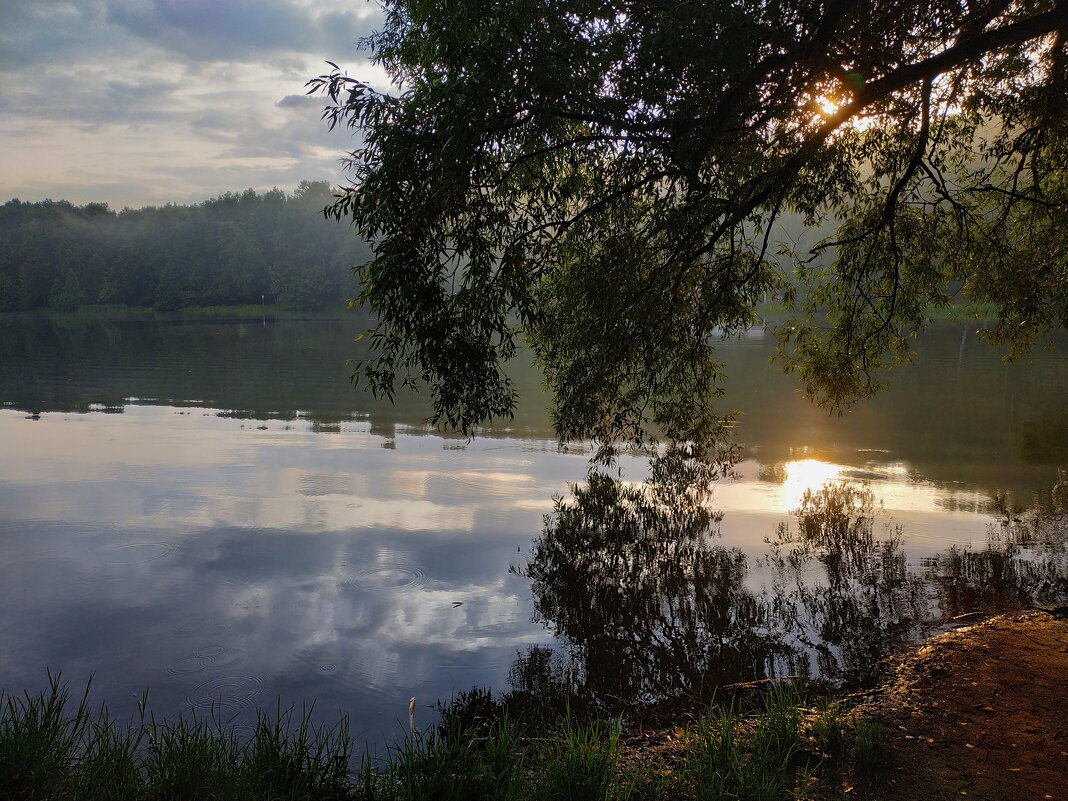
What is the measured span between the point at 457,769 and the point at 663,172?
5982 millimetres

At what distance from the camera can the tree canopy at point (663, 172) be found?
666 centimetres

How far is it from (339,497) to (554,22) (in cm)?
810

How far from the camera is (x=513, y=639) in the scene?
733 centimetres

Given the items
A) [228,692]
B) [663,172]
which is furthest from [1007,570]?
[228,692]

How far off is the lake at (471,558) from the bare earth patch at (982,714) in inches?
21.6

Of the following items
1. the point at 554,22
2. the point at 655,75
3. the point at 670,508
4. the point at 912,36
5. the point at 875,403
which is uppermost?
the point at 912,36

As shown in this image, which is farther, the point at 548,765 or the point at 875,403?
the point at 875,403

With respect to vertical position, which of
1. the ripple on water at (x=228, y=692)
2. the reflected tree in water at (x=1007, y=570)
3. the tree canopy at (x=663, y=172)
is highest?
the tree canopy at (x=663, y=172)

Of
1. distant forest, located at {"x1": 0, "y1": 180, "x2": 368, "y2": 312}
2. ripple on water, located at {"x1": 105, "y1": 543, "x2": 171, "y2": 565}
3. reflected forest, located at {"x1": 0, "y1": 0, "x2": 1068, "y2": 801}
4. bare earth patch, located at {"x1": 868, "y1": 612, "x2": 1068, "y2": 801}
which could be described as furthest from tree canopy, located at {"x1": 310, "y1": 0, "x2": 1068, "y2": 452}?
distant forest, located at {"x1": 0, "y1": 180, "x2": 368, "y2": 312}

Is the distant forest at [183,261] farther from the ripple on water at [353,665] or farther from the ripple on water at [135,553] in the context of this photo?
the ripple on water at [353,665]

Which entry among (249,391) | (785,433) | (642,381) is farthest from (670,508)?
(249,391)

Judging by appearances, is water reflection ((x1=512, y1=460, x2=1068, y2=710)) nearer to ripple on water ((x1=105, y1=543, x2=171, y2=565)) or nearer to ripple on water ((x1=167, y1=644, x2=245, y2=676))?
ripple on water ((x1=167, y1=644, x2=245, y2=676))

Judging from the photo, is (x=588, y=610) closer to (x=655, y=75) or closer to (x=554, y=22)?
(x=655, y=75)

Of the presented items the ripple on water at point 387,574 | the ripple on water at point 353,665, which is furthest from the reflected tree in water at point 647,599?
the ripple on water at point 387,574
